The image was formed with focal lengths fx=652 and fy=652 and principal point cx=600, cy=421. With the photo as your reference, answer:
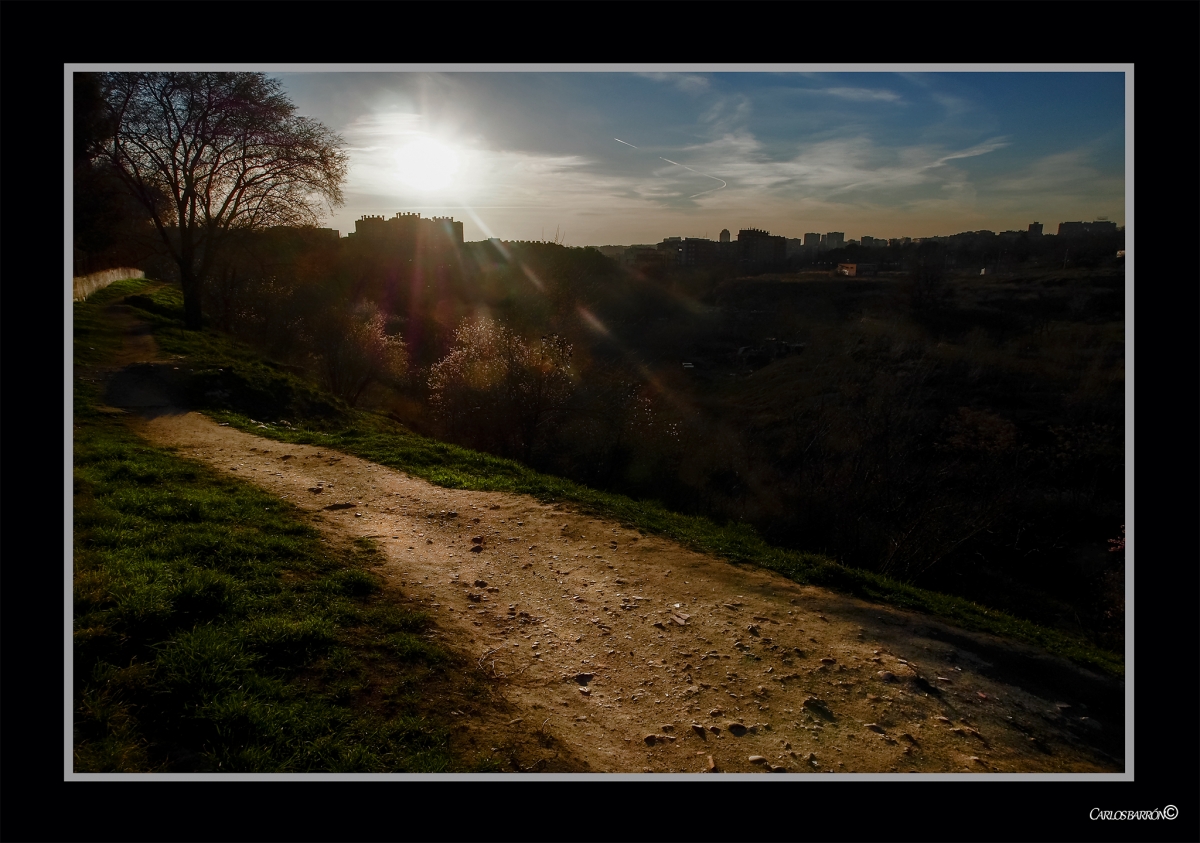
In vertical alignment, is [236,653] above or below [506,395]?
below

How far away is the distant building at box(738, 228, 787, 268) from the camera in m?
28.9

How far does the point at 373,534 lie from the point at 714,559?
13.1ft

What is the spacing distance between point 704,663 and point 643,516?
386 cm

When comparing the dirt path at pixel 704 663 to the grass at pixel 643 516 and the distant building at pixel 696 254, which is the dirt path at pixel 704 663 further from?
the distant building at pixel 696 254

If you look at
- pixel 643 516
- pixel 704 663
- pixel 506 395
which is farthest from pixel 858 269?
pixel 704 663

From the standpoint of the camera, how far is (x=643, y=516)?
923cm

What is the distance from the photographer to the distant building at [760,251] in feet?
94.9

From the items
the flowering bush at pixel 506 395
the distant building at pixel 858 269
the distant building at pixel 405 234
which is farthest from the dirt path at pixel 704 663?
the distant building at pixel 858 269

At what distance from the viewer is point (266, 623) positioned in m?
4.59

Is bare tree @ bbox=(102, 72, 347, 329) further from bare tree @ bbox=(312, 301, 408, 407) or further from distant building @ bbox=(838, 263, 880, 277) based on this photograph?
distant building @ bbox=(838, 263, 880, 277)

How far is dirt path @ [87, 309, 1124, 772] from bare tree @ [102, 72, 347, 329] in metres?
11.3

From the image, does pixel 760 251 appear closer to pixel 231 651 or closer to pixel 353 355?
pixel 353 355
